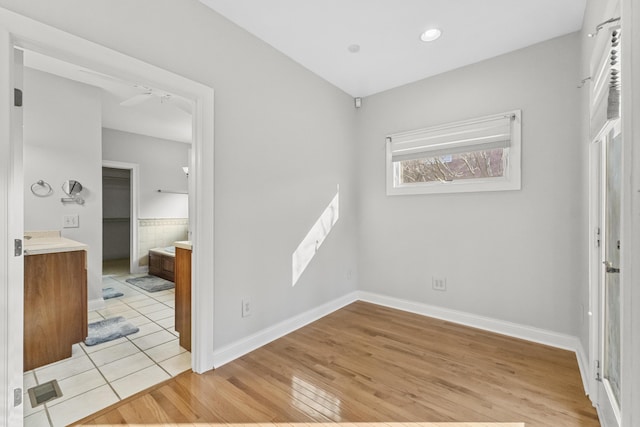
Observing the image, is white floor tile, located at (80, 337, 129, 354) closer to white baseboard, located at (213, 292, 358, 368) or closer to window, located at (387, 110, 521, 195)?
white baseboard, located at (213, 292, 358, 368)

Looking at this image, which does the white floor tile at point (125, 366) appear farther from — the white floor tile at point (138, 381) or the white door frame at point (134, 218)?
the white door frame at point (134, 218)

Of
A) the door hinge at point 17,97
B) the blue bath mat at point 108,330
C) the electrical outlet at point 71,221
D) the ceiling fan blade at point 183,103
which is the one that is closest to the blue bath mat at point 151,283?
the blue bath mat at point 108,330

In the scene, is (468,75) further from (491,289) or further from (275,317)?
(275,317)

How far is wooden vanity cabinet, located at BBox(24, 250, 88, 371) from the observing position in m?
2.20

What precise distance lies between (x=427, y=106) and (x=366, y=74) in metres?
0.75

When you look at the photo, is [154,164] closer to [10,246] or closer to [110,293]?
[110,293]

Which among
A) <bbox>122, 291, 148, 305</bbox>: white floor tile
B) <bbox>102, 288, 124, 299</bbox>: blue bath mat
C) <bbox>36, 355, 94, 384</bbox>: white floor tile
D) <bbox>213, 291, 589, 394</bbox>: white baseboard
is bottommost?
<bbox>36, 355, 94, 384</bbox>: white floor tile

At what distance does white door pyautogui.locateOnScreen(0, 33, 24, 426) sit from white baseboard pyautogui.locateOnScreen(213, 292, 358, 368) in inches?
41.8

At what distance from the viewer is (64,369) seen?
2178 mm

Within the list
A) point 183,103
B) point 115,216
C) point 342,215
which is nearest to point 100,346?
point 183,103

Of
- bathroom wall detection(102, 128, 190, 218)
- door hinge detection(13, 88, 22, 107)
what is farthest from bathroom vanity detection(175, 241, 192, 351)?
bathroom wall detection(102, 128, 190, 218)

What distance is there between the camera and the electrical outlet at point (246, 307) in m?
2.40

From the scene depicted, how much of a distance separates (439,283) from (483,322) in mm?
524

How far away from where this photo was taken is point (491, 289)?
2828 mm
